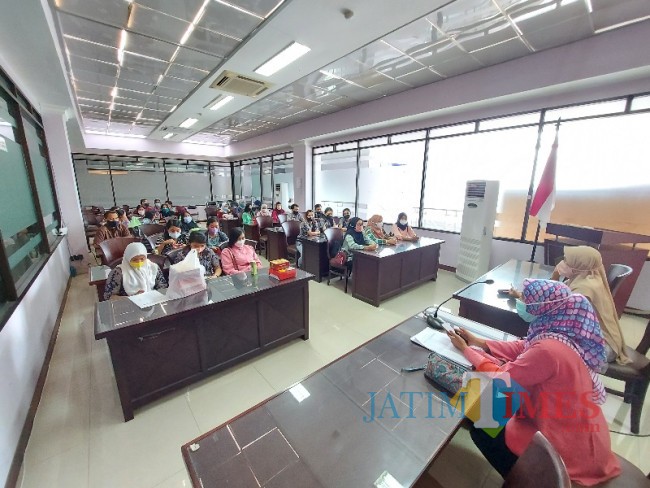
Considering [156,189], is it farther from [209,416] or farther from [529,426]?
[529,426]

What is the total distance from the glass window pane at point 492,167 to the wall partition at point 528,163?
16mm

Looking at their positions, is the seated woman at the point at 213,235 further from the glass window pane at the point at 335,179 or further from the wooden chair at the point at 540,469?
the glass window pane at the point at 335,179

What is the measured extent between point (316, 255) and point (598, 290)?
350cm

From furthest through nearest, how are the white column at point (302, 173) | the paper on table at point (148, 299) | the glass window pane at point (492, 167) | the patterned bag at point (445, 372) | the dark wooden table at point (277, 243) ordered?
Answer: the white column at point (302, 173), the dark wooden table at point (277, 243), the glass window pane at point (492, 167), the paper on table at point (148, 299), the patterned bag at point (445, 372)

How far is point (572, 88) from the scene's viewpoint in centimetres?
360

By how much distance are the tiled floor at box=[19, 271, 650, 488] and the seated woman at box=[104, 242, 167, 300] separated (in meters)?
0.81

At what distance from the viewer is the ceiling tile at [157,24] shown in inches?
106

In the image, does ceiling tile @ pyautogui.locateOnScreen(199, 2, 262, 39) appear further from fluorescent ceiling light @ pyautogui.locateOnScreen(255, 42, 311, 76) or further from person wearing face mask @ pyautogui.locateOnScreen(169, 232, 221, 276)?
person wearing face mask @ pyautogui.locateOnScreen(169, 232, 221, 276)

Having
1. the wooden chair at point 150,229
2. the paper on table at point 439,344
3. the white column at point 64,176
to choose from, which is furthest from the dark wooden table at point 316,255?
the white column at point 64,176

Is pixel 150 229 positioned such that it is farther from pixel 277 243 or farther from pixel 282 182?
pixel 282 182

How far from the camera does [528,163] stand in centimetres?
442

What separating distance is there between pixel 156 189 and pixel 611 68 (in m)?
12.9

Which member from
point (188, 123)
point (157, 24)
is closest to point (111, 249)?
point (157, 24)

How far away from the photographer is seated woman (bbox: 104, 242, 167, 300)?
2.37 metres
